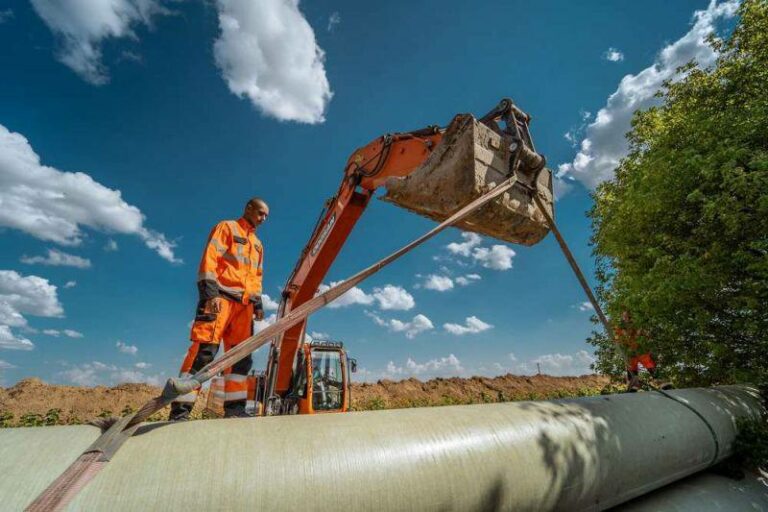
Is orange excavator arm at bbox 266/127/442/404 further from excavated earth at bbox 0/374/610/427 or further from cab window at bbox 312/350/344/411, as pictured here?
excavated earth at bbox 0/374/610/427

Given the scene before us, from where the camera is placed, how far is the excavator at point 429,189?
8.29ft

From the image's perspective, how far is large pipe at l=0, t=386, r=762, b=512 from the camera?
1104 mm

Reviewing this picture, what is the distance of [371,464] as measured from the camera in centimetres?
136

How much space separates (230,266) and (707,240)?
18.2ft

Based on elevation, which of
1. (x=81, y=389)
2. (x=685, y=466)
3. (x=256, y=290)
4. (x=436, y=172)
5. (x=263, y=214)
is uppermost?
(x=81, y=389)

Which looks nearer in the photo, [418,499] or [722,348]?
[418,499]

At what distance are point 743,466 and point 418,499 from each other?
123 inches

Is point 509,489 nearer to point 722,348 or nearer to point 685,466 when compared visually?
point 685,466

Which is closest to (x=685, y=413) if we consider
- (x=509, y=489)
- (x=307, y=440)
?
(x=509, y=489)

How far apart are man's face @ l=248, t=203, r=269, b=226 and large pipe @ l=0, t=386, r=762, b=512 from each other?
267 cm

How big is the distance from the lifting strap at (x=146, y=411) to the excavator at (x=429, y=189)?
93 cm

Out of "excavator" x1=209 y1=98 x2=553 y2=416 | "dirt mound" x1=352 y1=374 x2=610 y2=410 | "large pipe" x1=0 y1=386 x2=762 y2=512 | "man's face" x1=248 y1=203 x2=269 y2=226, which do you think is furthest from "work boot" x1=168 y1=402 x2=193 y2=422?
"dirt mound" x1=352 y1=374 x2=610 y2=410

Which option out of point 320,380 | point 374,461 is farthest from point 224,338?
point 320,380

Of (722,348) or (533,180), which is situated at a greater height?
(533,180)
